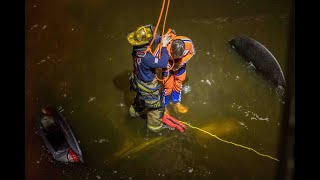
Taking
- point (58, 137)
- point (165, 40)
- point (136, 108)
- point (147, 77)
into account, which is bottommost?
point (58, 137)

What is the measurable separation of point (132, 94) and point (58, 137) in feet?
2.96

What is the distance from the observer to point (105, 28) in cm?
451

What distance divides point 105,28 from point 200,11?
1149 millimetres

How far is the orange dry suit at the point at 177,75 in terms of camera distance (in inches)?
147

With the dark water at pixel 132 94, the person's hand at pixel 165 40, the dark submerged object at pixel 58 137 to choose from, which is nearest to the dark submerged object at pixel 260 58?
the dark water at pixel 132 94

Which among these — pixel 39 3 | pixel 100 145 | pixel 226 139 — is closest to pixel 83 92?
pixel 100 145

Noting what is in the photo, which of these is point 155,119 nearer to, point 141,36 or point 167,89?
point 167,89

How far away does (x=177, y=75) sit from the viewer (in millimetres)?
3920

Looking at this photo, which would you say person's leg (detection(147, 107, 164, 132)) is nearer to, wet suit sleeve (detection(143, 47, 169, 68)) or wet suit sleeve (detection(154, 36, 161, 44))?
wet suit sleeve (detection(143, 47, 169, 68))

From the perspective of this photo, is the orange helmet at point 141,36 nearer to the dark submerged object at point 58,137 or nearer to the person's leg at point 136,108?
the person's leg at point 136,108

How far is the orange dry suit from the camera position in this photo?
12.3 feet

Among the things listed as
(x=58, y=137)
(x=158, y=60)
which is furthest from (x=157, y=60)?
(x=58, y=137)

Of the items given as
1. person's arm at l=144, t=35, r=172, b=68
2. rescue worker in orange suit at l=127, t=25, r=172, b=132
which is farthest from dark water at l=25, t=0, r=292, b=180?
person's arm at l=144, t=35, r=172, b=68

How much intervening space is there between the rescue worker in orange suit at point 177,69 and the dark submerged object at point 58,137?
3.44 feet
